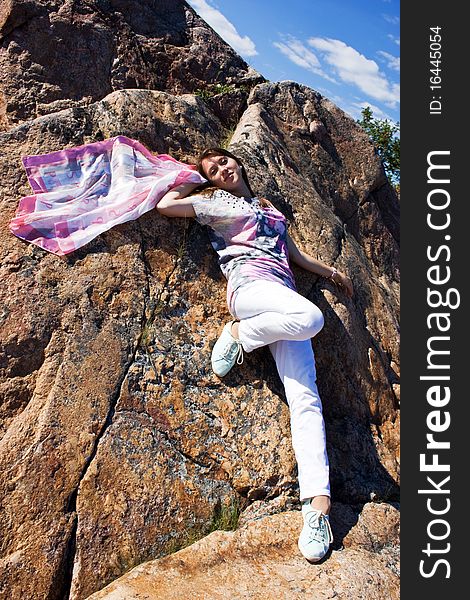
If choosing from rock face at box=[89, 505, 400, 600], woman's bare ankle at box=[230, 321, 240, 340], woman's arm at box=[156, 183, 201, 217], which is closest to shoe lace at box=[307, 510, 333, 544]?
rock face at box=[89, 505, 400, 600]

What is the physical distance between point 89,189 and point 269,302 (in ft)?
5.82

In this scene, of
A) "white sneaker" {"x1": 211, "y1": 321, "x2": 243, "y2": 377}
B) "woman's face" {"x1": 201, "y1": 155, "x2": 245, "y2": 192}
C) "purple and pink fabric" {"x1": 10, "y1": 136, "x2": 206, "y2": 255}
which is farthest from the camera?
"woman's face" {"x1": 201, "y1": 155, "x2": 245, "y2": 192}

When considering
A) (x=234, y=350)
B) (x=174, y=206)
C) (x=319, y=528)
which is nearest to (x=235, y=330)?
(x=234, y=350)

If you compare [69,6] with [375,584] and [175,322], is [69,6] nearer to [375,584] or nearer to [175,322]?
[175,322]

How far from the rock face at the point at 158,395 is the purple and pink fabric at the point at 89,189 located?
101mm

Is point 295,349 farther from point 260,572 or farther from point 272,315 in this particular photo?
point 260,572

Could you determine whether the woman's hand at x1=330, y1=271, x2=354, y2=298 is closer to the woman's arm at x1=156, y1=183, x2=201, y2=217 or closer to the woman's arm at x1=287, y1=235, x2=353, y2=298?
the woman's arm at x1=287, y1=235, x2=353, y2=298

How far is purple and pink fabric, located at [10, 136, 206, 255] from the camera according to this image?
4073mm

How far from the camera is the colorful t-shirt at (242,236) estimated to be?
422 centimetres

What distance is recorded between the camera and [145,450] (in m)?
3.60

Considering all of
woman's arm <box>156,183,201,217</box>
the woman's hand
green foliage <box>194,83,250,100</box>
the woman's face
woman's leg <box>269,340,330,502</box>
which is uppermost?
green foliage <box>194,83,250,100</box>

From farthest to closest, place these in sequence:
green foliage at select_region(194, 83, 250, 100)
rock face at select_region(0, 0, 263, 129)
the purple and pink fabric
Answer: green foliage at select_region(194, 83, 250, 100), rock face at select_region(0, 0, 263, 129), the purple and pink fabric

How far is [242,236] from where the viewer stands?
437 centimetres

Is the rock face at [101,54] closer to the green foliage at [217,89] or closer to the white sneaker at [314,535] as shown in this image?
the green foliage at [217,89]
